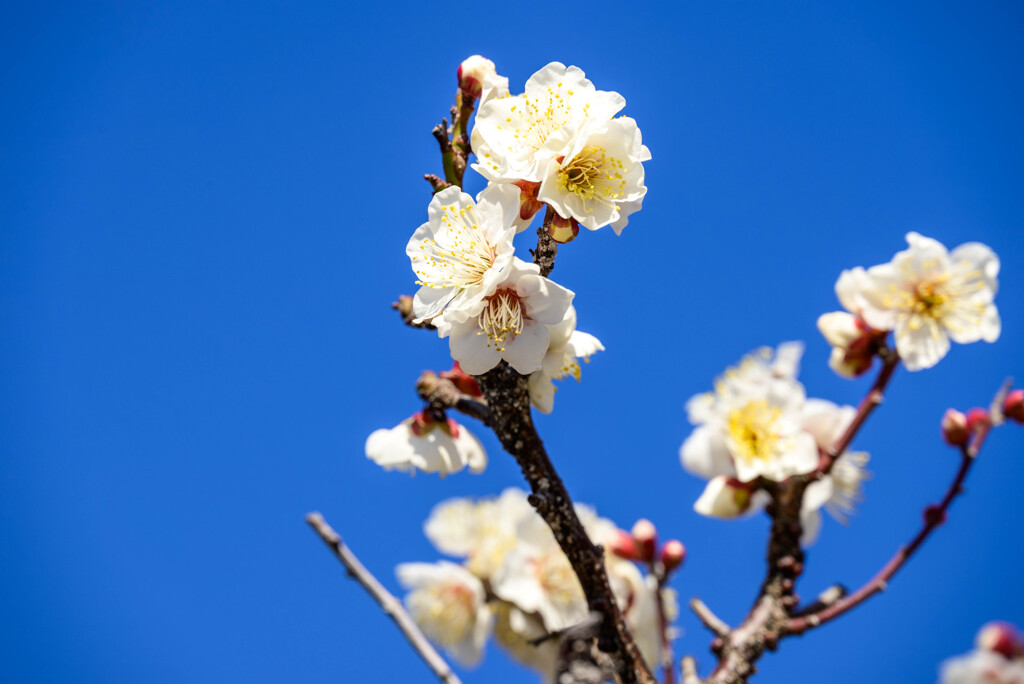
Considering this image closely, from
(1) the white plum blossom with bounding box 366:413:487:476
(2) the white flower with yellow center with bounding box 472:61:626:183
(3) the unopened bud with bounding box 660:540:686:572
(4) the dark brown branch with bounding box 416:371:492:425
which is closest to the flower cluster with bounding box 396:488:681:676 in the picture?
(3) the unopened bud with bounding box 660:540:686:572

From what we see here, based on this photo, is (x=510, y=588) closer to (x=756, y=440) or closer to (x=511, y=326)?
(x=756, y=440)

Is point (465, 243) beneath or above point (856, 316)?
above

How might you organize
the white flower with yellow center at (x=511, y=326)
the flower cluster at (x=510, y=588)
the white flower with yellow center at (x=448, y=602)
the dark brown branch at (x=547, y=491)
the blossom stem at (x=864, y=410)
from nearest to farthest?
the white flower with yellow center at (x=511, y=326) < the dark brown branch at (x=547, y=491) < the blossom stem at (x=864, y=410) < the flower cluster at (x=510, y=588) < the white flower with yellow center at (x=448, y=602)

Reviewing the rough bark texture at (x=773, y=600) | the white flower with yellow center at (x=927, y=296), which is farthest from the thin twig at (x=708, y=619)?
the white flower with yellow center at (x=927, y=296)

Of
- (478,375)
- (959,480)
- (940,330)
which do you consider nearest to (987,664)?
(959,480)

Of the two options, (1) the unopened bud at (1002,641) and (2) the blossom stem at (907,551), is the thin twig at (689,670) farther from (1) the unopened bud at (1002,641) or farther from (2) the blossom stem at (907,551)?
(1) the unopened bud at (1002,641)

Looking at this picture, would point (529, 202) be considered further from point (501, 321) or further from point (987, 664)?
point (987, 664)

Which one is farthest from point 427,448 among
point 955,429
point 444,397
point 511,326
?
point 955,429
